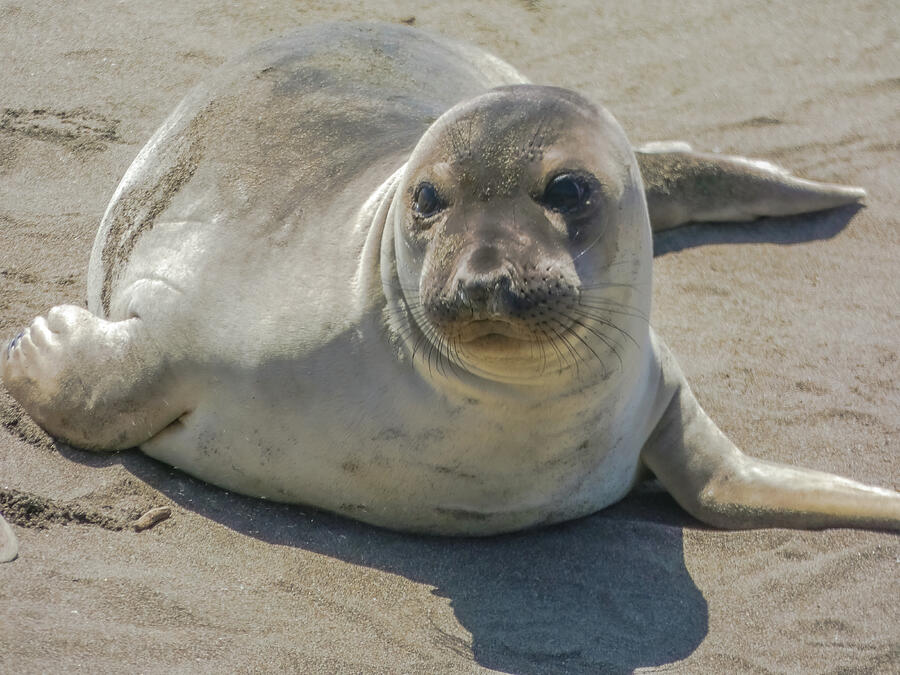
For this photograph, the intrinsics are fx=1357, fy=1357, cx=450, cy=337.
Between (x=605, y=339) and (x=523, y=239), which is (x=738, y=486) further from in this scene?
(x=523, y=239)

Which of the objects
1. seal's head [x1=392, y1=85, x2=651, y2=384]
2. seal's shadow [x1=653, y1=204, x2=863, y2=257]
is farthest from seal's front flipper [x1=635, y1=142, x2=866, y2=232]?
seal's head [x1=392, y1=85, x2=651, y2=384]

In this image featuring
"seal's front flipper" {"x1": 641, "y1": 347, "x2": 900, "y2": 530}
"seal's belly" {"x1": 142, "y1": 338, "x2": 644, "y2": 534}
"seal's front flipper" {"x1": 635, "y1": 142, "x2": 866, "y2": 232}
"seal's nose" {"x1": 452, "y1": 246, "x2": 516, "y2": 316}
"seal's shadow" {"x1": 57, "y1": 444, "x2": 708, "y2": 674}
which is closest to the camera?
"seal's nose" {"x1": 452, "y1": 246, "x2": 516, "y2": 316}

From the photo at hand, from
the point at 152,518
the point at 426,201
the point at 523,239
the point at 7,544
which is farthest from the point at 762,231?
the point at 7,544

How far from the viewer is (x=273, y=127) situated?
183 inches

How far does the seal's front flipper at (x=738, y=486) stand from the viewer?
4.28m

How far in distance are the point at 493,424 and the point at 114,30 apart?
4486 mm

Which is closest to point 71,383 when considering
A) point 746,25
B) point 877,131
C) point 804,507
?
point 804,507

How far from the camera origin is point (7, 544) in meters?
3.56

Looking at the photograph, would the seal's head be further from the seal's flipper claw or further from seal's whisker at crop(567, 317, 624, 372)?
the seal's flipper claw

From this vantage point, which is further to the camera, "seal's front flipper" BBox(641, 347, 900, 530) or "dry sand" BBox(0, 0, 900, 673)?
"seal's front flipper" BBox(641, 347, 900, 530)

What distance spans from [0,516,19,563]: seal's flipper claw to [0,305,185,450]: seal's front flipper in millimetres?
569

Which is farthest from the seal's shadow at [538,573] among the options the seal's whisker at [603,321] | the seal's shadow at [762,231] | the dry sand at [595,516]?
the seal's shadow at [762,231]

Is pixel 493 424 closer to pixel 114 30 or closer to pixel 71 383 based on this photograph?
pixel 71 383

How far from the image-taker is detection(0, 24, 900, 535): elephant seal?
3426 millimetres
